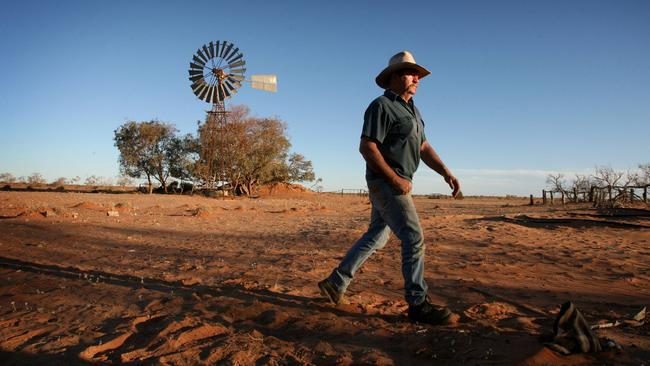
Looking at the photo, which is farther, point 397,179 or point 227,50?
point 227,50

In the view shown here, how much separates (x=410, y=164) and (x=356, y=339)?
1353 millimetres

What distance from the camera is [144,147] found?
34.6 metres

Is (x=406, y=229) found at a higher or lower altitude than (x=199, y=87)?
lower

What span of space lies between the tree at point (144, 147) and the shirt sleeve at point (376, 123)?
34.6 meters

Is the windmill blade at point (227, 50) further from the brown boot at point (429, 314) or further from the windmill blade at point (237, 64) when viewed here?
the brown boot at point (429, 314)

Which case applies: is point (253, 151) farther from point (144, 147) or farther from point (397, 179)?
point (397, 179)

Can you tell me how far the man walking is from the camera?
9.61 ft

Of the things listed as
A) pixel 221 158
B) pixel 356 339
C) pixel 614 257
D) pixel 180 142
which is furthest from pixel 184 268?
pixel 180 142

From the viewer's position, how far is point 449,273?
5.00 meters

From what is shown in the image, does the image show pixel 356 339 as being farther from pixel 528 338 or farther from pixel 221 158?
pixel 221 158

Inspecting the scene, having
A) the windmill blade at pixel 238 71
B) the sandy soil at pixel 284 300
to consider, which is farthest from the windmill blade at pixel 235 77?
the sandy soil at pixel 284 300

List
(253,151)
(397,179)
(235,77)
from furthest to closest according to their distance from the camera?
(253,151)
(235,77)
(397,179)

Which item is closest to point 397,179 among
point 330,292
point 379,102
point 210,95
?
point 379,102

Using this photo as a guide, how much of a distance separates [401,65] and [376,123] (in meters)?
0.54
